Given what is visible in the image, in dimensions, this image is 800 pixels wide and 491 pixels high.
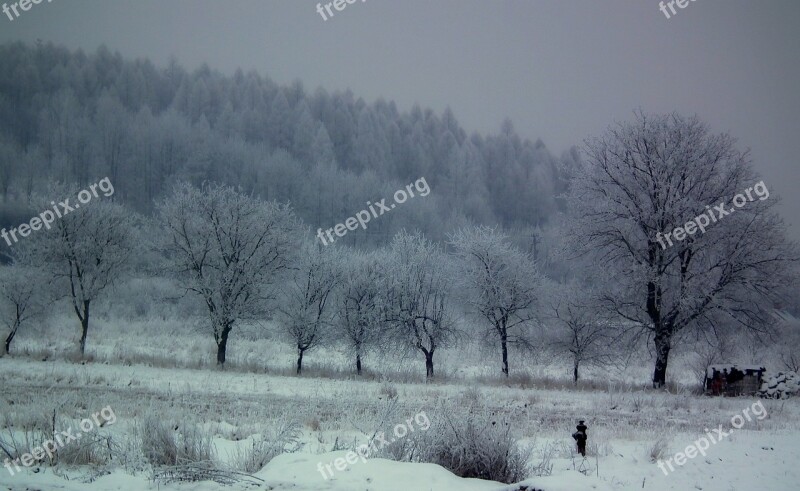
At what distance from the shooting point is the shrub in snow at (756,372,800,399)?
62.4 feet

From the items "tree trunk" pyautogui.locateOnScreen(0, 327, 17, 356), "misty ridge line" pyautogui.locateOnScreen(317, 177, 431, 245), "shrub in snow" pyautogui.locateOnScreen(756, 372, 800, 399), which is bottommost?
"shrub in snow" pyautogui.locateOnScreen(756, 372, 800, 399)

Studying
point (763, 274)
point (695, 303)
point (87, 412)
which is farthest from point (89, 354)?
point (763, 274)

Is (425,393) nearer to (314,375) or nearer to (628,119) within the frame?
(314,375)

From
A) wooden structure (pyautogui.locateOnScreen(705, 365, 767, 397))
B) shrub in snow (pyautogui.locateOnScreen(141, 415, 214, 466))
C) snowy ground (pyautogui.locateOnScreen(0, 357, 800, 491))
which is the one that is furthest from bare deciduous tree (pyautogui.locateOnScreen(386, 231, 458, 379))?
shrub in snow (pyautogui.locateOnScreen(141, 415, 214, 466))

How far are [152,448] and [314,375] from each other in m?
16.7

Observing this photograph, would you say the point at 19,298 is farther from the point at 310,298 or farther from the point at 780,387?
the point at 780,387

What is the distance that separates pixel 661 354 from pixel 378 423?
59.5ft

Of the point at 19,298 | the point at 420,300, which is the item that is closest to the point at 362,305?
the point at 420,300

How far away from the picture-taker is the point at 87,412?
995 cm

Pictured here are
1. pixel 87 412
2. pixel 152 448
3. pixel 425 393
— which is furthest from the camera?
pixel 425 393

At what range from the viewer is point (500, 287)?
27516mm

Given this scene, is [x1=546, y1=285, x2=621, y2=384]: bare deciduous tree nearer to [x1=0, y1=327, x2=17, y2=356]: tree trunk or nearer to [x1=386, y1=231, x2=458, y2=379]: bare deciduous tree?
[x1=386, y1=231, x2=458, y2=379]: bare deciduous tree

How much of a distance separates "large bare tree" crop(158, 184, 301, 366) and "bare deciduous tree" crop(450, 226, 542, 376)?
10113mm

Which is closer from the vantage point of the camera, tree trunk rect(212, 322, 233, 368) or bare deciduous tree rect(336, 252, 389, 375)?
tree trunk rect(212, 322, 233, 368)
